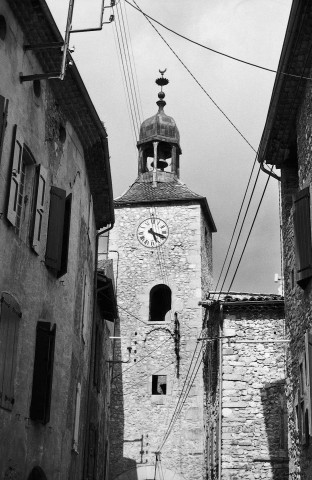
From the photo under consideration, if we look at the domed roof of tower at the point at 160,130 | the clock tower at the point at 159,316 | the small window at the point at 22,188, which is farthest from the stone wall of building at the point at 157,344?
the small window at the point at 22,188

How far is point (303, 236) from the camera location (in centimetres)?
1048

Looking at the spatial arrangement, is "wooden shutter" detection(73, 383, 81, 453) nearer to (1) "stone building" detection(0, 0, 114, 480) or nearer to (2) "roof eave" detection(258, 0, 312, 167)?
(1) "stone building" detection(0, 0, 114, 480)

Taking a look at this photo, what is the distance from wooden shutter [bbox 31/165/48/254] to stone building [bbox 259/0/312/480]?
377 centimetres

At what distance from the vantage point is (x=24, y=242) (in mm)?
10062

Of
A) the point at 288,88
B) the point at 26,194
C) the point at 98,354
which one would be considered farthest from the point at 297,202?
the point at 98,354

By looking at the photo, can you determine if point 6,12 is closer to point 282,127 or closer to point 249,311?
point 282,127

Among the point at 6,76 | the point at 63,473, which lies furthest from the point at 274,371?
the point at 6,76

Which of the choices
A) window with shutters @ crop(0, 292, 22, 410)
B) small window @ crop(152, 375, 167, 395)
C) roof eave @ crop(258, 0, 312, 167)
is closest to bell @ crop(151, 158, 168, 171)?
small window @ crop(152, 375, 167, 395)

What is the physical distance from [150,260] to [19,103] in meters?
19.1

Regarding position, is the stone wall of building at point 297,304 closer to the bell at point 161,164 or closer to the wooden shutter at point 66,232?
the wooden shutter at point 66,232

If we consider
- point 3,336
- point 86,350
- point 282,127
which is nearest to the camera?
point 3,336

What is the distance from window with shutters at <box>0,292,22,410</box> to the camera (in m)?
8.95

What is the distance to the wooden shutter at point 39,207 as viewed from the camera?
10.4 metres

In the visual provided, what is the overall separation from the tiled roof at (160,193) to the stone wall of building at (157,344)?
1.01 ft
